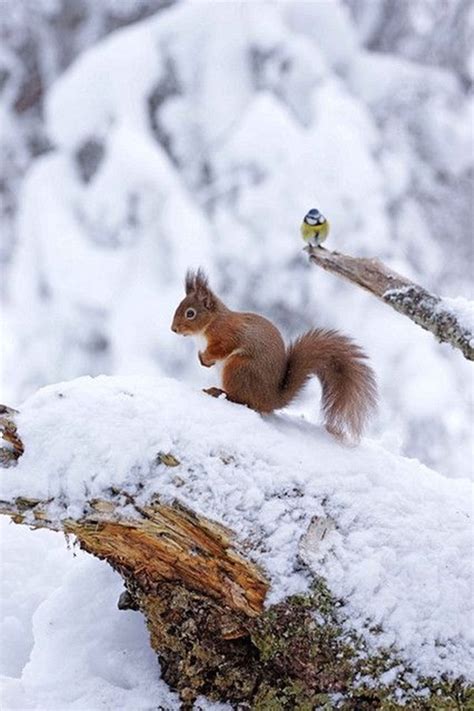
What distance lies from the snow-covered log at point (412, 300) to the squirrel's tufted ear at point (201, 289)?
330 mm

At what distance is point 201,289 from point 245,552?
687mm

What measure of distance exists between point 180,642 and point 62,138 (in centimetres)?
306

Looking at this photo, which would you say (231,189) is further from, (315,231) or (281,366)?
(281,366)

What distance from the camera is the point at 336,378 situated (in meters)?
1.99

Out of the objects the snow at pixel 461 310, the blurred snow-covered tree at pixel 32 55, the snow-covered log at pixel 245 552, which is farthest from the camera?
the blurred snow-covered tree at pixel 32 55

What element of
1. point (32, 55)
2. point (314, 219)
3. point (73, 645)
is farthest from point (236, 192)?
point (73, 645)

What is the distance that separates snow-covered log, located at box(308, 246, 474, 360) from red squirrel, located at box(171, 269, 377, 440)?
152 mm

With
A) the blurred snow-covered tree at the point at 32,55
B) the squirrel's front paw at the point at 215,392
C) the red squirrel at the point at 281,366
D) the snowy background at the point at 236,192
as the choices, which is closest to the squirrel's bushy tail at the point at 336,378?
the red squirrel at the point at 281,366

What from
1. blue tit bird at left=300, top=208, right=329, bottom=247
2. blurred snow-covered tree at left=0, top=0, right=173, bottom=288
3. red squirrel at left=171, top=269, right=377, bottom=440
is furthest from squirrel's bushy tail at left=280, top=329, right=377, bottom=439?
blurred snow-covered tree at left=0, top=0, right=173, bottom=288

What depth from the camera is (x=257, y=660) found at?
5.43 ft

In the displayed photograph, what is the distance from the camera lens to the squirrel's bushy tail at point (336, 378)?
1959 mm

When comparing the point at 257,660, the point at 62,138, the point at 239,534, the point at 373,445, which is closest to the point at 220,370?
the point at 373,445

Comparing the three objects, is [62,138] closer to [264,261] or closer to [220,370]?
[264,261]

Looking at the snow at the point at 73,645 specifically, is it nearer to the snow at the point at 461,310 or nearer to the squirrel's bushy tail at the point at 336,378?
the squirrel's bushy tail at the point at 336,378
